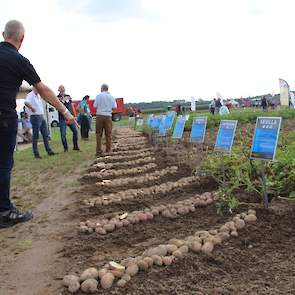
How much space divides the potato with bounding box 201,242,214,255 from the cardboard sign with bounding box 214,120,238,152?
1.72m

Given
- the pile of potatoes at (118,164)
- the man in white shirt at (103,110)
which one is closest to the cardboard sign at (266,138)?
the pile of potatoes at (118,164)

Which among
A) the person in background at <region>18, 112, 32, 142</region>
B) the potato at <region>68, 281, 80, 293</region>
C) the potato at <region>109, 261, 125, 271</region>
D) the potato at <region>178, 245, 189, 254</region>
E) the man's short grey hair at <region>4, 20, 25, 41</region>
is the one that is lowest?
the person in background at <region>18, 112, 32, 142</region>

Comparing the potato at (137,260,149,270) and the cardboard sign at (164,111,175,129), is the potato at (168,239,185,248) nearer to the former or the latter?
the potato at (137,260,149,270)

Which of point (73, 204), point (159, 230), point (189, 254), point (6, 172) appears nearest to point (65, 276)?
point (189, 254)

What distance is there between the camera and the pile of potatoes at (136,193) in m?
5.13

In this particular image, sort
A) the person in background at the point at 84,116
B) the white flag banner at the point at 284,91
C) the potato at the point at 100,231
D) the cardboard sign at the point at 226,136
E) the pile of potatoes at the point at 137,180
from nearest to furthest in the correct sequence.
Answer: the potato at the point at 100,231, the cardboard sign at the point at 226,136, the pile of potatoes at the point at 137,180, the person in background at the point at 84,116, the white flag banner at the point at 284,91

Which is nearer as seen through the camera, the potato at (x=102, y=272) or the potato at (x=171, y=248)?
the potato at (x=102, y=272)

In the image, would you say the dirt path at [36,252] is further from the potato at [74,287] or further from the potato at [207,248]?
the potato at [207,248]

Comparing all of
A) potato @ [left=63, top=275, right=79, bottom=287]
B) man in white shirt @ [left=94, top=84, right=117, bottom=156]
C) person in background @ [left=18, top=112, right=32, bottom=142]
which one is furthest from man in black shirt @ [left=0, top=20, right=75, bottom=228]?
person in background @ [left=18, top=112, right=32, bottom=142]

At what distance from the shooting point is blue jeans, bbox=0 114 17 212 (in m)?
4.48

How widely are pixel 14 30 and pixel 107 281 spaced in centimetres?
285

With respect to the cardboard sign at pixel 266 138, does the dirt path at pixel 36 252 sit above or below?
below

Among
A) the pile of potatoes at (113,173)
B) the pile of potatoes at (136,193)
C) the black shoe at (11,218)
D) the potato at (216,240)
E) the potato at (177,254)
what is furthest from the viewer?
the pile of potatoes at (113,173)

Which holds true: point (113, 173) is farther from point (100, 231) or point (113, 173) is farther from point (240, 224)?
point (240, 224)
